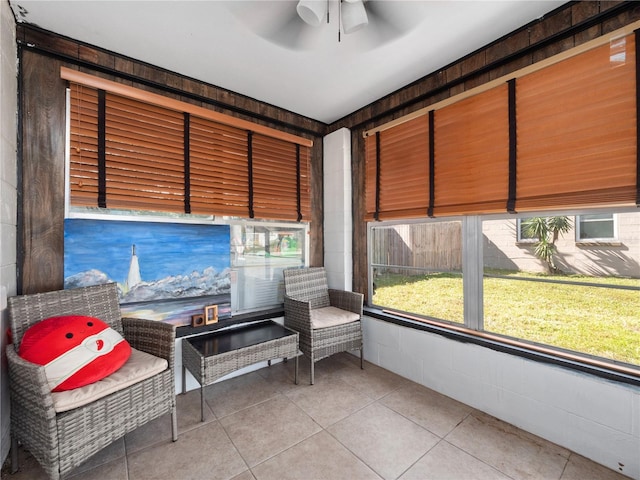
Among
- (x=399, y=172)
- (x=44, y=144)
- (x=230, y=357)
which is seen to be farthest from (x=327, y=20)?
(x=230, y=357)

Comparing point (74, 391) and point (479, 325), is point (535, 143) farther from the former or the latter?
point (74, 391)

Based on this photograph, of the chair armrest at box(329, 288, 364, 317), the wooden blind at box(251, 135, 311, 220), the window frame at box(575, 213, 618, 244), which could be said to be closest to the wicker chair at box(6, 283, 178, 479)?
the wooden blind at box(251, 135, 311, 220)

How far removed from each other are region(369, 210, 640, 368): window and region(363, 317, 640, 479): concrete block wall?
0.20 metres

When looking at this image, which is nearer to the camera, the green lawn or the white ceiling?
the white ceiling

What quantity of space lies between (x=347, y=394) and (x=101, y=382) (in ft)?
5.84

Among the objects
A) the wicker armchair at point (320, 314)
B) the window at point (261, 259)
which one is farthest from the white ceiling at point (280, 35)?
the wicker armchair at point (320, 314)

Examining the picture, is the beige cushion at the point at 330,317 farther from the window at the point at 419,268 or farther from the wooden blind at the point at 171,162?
the wooden blind at the point at 171,162

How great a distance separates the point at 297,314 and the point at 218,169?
1623 millimetres

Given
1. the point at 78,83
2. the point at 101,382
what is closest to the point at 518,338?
the point at 101,382

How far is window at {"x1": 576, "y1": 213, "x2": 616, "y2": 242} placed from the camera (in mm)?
1883

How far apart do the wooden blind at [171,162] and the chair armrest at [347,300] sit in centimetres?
103

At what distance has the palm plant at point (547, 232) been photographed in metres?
2.13

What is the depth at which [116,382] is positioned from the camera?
157 cm

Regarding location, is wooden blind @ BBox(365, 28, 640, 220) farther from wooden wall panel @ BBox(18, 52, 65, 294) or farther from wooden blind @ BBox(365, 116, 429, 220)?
wooden wall panel @ BBox(18, 52, 65, 294)
